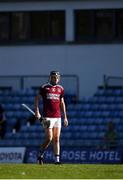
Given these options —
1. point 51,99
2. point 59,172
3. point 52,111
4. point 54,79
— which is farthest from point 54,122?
point 59,172

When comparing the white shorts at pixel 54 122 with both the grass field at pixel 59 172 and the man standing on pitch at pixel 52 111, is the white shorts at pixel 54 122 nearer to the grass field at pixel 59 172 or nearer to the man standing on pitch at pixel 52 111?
the man standing on pitch at pixel 52 111

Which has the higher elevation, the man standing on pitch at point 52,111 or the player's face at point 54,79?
the player's face at point 54,79

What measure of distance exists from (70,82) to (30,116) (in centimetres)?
207

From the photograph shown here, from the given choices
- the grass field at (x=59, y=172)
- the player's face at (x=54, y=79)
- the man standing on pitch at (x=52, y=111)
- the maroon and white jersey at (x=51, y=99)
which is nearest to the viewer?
the grass field at (x=59, y=172)

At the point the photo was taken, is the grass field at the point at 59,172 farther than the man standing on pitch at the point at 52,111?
No

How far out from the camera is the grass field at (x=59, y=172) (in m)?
16.3

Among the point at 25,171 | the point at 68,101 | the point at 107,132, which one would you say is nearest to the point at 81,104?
the point at 68,101

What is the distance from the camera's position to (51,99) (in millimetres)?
19219

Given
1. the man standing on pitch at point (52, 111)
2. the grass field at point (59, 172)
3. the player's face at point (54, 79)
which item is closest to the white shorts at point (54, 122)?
the man standing on pitch at point (52, 111)

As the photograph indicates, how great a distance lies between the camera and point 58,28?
114ft

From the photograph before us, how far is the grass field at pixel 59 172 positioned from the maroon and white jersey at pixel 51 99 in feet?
4.87

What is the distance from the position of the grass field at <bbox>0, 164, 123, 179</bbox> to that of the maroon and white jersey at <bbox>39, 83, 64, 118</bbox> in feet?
4.87

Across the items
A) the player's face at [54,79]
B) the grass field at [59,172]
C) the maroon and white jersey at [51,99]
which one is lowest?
the grass field at [59,172]

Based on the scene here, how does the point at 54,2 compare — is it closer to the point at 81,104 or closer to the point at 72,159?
A: the point at 81,104
